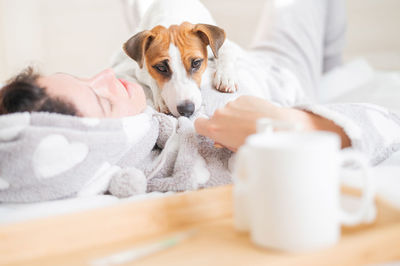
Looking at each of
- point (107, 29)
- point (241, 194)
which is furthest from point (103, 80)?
point (107, 29)

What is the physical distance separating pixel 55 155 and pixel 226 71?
2.34 feet

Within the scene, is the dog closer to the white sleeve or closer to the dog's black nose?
the dog's black nose

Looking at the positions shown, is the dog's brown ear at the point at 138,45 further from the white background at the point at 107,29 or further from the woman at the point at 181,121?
the white background at the point at 107,29

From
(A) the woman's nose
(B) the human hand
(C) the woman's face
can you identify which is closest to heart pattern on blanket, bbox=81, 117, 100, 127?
(C) the woman's face

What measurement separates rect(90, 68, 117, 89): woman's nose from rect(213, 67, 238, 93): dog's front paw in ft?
1.35

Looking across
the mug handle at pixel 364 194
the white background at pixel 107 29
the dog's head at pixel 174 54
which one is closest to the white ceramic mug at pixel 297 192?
the mug handle at pixel 364 194

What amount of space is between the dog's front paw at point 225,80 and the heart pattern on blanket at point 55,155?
1.97ft

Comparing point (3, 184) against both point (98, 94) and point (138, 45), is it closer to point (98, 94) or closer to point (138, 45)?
point (98, 94)

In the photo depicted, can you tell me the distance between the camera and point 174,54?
1.39 m

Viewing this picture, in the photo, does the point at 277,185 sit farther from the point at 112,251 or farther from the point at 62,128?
the point at 62,128

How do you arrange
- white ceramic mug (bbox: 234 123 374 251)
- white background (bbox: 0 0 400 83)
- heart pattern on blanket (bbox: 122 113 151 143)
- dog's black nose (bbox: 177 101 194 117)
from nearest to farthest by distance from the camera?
1. white ceramic mug (bbox: 234 123 374 251)
2. heart pattern on blanket (bbox: 122 113 151 143)
3. dog's black nose (bbox: 177 101 194 117)
4. white background (bbox: 0 0 400 83)

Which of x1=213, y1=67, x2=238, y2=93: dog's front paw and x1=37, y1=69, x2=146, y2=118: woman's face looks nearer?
x1=37, y1=69, x2=146, y2=118: woman's face

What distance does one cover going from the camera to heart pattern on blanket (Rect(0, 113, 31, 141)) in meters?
0.82

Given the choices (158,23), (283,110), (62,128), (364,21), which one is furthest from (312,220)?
(364,21)
